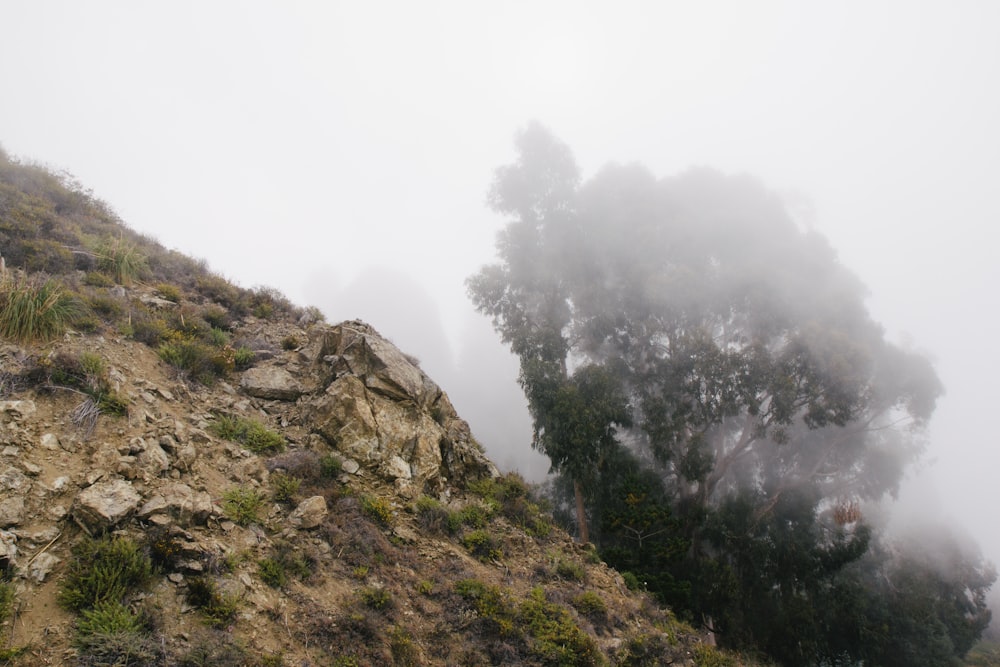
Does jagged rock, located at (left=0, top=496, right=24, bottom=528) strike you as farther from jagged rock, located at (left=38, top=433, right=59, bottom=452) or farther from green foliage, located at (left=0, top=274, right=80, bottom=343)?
green foliage, located at (left=0, top=274, right=80, bottom=343)

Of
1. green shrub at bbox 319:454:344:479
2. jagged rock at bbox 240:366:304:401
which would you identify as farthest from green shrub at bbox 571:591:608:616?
jagged rock at bbox 240:366:304:401

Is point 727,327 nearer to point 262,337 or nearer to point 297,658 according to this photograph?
point 262,337

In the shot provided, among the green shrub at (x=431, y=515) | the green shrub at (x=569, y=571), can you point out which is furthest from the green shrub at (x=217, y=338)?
the green shrub at (x=569, y=571)

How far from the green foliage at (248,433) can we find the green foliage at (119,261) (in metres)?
4.87

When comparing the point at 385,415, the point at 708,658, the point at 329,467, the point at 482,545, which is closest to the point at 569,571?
the point at 482,545

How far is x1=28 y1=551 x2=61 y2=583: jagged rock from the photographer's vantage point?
449cm

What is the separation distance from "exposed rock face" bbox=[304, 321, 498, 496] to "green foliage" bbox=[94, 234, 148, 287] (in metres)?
4.24

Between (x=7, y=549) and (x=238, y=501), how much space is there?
7.75 feet

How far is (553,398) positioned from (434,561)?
36.3 feet

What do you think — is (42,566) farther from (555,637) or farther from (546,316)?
(546,316)

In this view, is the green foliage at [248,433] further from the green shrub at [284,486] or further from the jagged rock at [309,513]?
the jagged rock at [309,513]

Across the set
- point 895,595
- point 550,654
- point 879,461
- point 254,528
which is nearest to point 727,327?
point 879,461

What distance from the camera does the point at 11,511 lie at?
188 inches

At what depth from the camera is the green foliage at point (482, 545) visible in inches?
340
